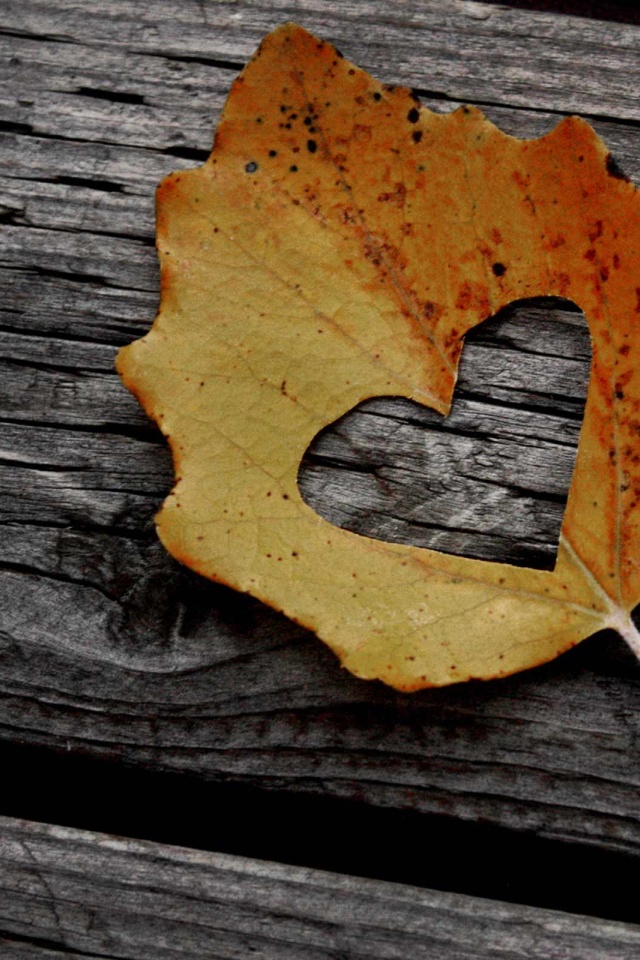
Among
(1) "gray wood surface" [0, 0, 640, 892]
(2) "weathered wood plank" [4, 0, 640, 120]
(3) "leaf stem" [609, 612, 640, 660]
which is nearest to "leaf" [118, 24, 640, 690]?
(3) "leaf stem" [609, 612, 640, 660]

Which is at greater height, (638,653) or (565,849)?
(638,653)

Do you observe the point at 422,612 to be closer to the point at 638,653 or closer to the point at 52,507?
the point at 638,653

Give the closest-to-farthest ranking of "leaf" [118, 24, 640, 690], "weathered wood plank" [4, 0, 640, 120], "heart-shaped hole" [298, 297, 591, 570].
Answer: "leaf" [118, 24, 640, 690] → "heart-shaped hole" [298, 297, 591, 570] → "weathered wood plank" [4, 0, 640, 120]

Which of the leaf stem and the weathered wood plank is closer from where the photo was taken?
the leaf stem

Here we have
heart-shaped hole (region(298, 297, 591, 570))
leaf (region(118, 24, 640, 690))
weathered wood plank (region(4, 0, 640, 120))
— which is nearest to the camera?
leaf (region(118, 24, 640, 690))

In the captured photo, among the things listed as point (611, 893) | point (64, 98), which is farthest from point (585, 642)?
point (64, 98)

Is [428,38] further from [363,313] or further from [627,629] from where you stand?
[627,629]

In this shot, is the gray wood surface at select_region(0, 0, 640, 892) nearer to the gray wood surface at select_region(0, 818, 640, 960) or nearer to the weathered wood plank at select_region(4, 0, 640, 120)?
the weathered wood plank at select_region(4, 0, 640, 120)
